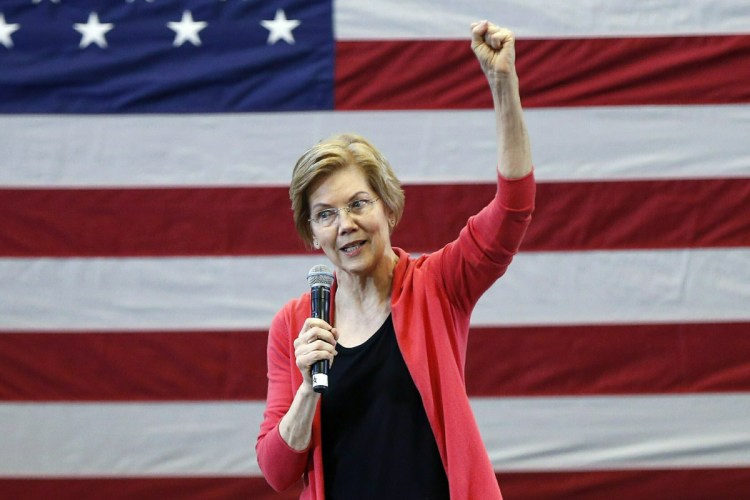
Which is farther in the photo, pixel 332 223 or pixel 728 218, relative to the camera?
pixel 728 218

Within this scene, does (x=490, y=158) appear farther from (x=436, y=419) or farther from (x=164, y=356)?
(x=436, y=419)

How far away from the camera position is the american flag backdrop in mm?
2283

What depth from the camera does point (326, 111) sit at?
2.35 metres

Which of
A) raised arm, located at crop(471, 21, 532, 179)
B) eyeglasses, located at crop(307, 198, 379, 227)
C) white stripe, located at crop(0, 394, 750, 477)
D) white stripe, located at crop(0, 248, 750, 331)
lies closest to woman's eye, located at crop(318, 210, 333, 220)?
eyeglasses, located at crop(307, 198, 379, 227)

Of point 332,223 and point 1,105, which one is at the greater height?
point 1,105

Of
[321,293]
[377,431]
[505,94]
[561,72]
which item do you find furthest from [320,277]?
[561,72]

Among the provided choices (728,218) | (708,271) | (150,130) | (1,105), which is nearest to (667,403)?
(708,271)

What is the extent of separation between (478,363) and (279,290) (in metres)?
0.57

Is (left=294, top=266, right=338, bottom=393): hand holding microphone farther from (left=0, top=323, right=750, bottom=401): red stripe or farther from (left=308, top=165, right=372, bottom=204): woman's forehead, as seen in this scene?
(left=0, top=323, right=750, bottom=401): red stripe

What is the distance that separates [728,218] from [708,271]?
6.0 inches

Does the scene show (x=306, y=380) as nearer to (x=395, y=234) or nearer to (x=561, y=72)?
(x=395, y=234)

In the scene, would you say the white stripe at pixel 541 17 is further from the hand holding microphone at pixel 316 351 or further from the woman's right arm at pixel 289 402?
the hand holding microphone at pixel 316 351

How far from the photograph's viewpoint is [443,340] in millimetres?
1175

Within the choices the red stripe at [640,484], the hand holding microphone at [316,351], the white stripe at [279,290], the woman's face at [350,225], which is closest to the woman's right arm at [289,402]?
the hand holding microphone at [316,351]
